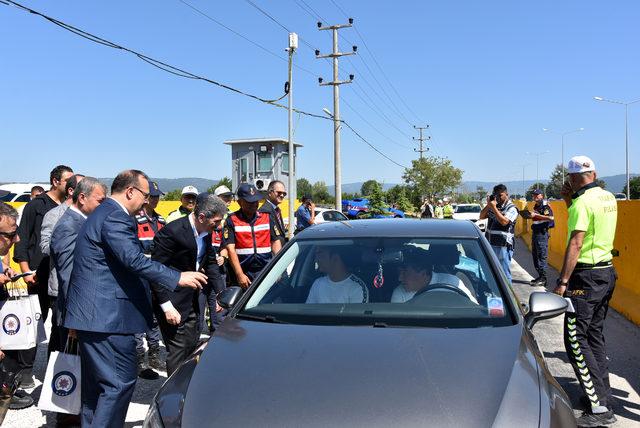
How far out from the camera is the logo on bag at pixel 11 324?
4.17 meters

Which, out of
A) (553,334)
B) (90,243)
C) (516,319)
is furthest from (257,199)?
(553,334)

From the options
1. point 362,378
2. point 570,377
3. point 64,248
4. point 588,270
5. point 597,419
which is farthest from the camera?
point 570,377

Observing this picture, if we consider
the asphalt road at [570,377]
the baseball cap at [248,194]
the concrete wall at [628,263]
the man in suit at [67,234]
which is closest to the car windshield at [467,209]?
the concrete wall at [628,263]

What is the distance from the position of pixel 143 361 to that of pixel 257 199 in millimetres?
2037

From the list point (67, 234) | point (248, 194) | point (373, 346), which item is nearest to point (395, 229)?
point (373, 346)

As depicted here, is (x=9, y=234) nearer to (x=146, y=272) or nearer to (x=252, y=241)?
(x=146, y=272)

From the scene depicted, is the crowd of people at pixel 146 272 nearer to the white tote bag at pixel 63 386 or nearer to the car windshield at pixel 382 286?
the car windshield at pixel 382 286

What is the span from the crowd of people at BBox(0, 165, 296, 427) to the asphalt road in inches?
10.0

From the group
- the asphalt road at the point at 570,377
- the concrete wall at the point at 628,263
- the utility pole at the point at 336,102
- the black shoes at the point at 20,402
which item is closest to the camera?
the asphalt road at the point at 570,377

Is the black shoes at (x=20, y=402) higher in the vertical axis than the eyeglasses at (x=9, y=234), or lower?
lower

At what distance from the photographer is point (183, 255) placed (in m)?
4.32

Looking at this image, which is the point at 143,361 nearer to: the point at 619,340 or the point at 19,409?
the point at 19,409

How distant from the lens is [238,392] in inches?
90.1

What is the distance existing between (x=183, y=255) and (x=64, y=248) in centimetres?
84
